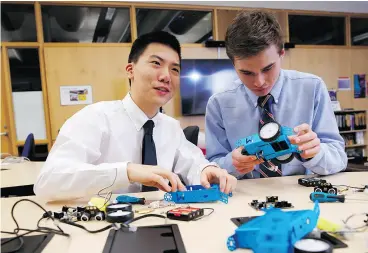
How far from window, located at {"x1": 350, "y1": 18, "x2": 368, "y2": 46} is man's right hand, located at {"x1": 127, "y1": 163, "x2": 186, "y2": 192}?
242 inches

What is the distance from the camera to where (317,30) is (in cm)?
589

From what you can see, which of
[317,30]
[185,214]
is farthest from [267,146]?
[317,30]

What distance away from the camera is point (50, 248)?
721mm

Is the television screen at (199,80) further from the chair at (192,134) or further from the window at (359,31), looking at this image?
the window at (359,31)

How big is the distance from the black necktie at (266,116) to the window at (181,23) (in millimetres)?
3805

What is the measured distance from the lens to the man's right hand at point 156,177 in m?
1.07

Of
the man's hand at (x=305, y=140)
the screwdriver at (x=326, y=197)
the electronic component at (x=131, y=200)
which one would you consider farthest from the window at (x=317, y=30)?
the electronic component at (x=131, y=200)

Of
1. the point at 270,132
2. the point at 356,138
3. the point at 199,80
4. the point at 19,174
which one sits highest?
the point at 199,80

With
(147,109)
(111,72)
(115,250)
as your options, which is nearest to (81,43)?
(111,72)

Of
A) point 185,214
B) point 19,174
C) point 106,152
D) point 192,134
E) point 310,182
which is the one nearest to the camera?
point 185,214

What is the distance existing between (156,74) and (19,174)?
5.18 feet

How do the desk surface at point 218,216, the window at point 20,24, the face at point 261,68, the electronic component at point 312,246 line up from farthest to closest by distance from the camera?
the window at point 20,24, the face at point 261,68, the desk surface at point 218,216, the electronic component at point 312,246

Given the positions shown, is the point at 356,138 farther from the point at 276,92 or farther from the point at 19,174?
the point at 19,174

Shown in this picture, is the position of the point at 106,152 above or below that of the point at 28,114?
below
